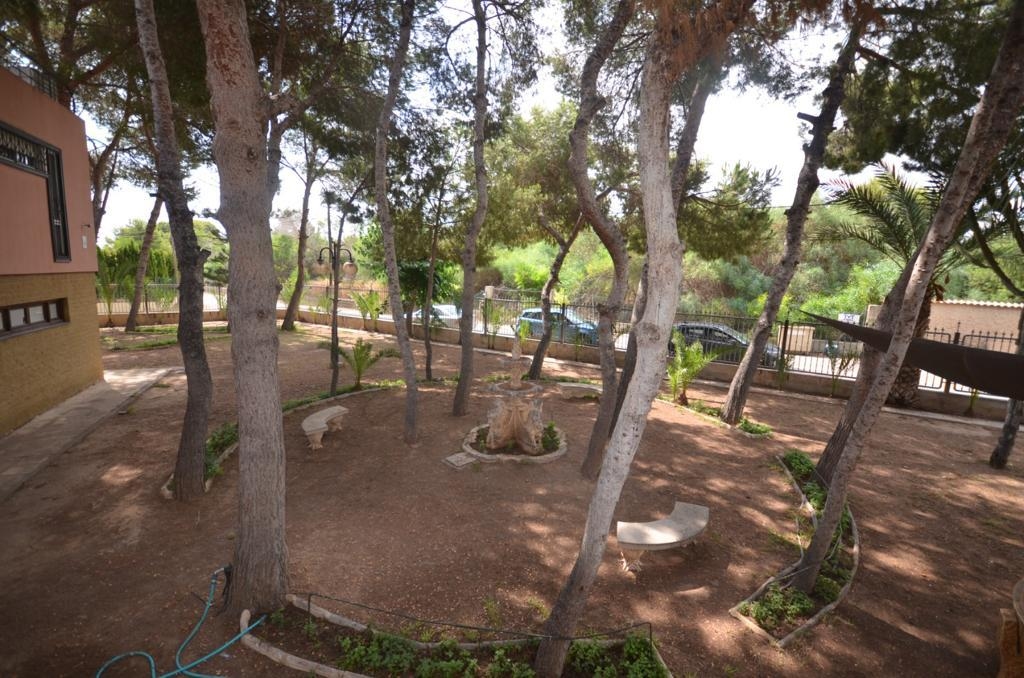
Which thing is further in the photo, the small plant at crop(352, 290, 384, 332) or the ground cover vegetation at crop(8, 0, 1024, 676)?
the small plant at crop(352, 290, 384, 332)

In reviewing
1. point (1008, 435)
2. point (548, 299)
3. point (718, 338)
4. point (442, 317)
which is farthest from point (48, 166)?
point (1008, 435)

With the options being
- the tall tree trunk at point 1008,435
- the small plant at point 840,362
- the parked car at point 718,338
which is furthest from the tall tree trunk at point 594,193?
the small plant at point 840,362

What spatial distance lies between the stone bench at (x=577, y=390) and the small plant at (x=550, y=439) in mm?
2403

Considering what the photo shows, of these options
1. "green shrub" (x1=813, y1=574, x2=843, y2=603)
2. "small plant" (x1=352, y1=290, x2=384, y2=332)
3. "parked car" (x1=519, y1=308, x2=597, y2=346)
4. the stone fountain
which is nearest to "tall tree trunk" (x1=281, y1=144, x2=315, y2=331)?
"small plant" (x1=352, y1=290, x2=384, y2=332)

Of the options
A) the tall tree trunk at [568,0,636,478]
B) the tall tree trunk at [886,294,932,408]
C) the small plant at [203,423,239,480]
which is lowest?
the small plant at [203,423,239,480]

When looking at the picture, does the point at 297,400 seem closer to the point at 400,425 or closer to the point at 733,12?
the point at 400,425

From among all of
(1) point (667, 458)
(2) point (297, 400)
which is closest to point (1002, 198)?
(1) point (667, 458)

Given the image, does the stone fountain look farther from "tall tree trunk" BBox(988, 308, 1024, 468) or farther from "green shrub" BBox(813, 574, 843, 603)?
"tall tree trunk" BBox(988, 308, 1024, 468)

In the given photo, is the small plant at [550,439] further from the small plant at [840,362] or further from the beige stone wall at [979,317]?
the beige stone wall at [979,317]

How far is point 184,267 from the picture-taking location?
5.70 meters

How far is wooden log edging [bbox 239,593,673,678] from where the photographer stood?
352 centimetres

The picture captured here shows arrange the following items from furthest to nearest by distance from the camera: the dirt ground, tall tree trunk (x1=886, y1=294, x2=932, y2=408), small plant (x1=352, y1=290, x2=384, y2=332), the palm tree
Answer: small plant (x1=352, y1=290, x2=384, y2=332)
tall tree trunk (x1=886, y1=294, x2=932, y2=408)
the palm tree
the dirt ground

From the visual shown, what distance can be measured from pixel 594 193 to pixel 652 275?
106 inches

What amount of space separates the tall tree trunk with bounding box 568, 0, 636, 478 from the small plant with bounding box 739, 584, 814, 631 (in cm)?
268
